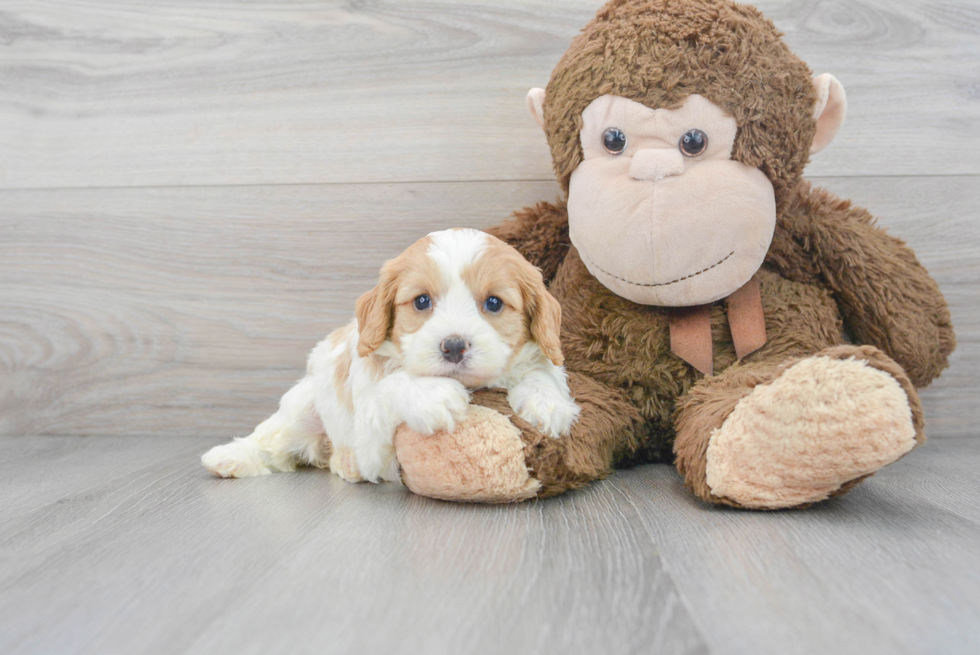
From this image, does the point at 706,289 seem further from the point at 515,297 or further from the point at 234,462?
the point at 234,462

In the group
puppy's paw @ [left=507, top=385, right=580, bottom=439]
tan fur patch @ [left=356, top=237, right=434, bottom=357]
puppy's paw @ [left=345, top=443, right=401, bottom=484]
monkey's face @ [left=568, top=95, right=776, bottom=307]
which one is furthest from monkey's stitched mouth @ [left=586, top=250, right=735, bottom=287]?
puppy's paw @ [left=345, top=443, right=401, bottom=484]

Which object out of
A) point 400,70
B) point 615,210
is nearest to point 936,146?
point 615,210

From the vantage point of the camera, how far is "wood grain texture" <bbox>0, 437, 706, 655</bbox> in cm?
68

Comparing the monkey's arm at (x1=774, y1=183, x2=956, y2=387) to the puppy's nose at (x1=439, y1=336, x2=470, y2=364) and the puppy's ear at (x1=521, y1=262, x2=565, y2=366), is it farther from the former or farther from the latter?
the puppy's nose at (x1=439, y1=336, x2=470, y2=364)

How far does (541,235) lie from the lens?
4.91 ft

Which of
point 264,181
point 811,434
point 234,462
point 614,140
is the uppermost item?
point 614,140

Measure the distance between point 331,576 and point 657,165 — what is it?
31.9 inches

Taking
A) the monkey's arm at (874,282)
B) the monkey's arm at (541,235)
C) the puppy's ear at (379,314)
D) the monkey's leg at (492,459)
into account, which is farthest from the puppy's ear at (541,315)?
the monkey's arm at (874,282)

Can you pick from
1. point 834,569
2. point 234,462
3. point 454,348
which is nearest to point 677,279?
point 454,348

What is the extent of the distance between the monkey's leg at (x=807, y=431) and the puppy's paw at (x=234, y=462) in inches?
32.2

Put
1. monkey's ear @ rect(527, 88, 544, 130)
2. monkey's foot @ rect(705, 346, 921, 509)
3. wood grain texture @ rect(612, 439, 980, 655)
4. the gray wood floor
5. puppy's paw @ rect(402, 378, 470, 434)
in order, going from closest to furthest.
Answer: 1. wood grain texture @ rect(612, 439, 980, 655)
2. monkey's foot @ rect(705, 346, 921, 509)
3. puppy's paw @ rect(402, 378, 470, 434)
4. monkey's ear @ rect(527, 88, 544, 130)
5. the gray wood floor

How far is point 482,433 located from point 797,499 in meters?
0.46

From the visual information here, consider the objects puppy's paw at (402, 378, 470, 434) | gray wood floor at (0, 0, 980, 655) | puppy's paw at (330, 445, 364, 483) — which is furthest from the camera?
gray wood floor at (0, 0, 980, 655)

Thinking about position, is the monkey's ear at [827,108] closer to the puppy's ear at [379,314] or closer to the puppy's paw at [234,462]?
the puppy's ear at [379,314]
